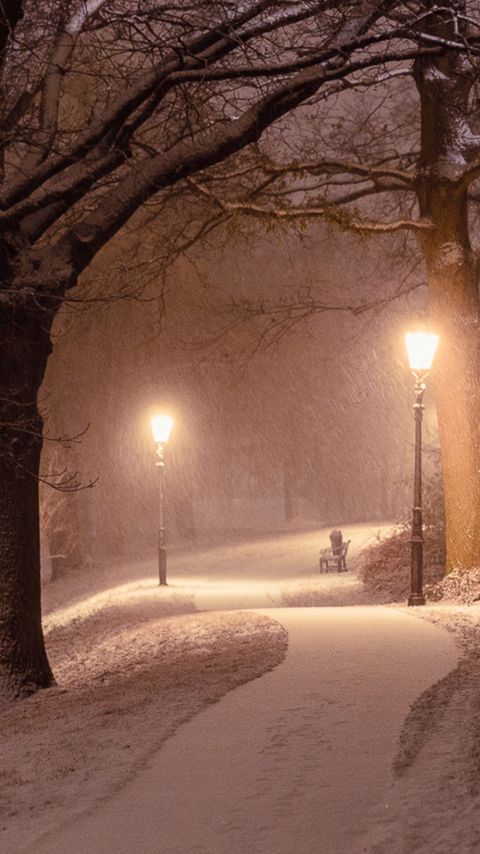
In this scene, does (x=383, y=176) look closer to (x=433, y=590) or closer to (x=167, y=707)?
(x=433, y=590)

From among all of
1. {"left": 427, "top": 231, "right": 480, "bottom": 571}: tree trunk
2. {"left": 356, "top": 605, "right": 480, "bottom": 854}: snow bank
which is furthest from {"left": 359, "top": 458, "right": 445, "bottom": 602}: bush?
{"left": 356, "top": 605, "right": 480, "bottom": 854}: snow bank

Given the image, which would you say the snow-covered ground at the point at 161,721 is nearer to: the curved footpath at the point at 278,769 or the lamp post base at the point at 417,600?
the curved footpath at the point at 278,769

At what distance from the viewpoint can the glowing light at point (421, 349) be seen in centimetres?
1554

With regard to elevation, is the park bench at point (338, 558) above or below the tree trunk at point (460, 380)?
below

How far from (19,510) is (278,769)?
497 centimetres

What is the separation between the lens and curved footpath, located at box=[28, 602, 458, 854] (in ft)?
17.3

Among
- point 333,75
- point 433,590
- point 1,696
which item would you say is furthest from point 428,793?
point 433,590

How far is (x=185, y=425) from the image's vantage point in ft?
124

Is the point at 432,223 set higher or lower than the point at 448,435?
higher

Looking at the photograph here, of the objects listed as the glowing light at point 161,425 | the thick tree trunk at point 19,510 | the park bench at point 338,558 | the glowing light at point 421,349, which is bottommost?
the park bench at point 338,558

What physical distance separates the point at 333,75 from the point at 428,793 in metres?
6.78

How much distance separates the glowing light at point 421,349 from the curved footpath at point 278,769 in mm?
6582

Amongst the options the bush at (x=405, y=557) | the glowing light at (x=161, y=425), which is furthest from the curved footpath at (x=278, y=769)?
the glowing light at (x=161, y=425)

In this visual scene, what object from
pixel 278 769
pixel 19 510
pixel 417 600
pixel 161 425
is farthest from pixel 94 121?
pixel 161 425
